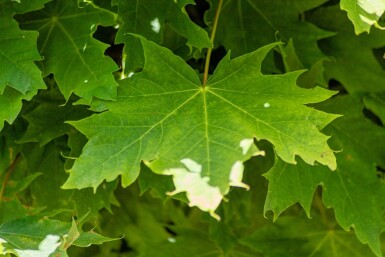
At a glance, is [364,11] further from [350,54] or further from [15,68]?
[15,68]

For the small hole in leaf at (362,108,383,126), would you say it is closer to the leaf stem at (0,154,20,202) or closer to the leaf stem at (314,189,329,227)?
the leaf stem at (314,189,329,227)

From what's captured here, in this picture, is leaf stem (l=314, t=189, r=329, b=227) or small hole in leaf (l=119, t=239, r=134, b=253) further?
small hole in leaf (l=119, t=239, r=134, b=253)

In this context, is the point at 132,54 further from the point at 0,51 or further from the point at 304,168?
the point at 304,168

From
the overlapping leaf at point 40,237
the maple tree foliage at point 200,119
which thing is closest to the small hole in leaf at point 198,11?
the maple tree foliage at point 200,119

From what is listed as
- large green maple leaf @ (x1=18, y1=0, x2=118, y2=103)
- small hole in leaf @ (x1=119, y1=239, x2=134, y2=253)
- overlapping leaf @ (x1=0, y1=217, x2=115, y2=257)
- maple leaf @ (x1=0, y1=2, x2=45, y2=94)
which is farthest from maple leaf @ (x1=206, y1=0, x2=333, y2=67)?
small hole in leaf @ (x1=119, y1=239, x2=134, y2=253)

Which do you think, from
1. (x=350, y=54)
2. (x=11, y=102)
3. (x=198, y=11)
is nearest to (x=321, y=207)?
(x=350, y=54)

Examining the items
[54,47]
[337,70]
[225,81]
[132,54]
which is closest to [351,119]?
[337,70]

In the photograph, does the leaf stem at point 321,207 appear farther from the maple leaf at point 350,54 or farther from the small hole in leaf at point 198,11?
the small hole in leaf at point 198,11
